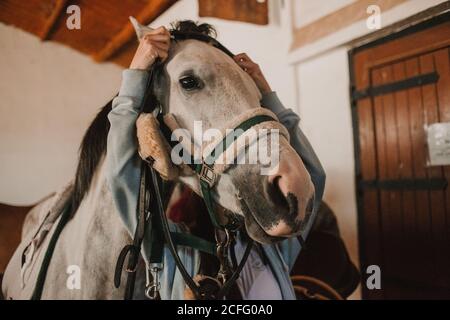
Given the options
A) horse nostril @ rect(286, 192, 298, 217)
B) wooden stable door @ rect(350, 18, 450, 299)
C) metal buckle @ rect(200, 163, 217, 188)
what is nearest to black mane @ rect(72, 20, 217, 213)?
metal buckle @ rect(200, 163, 217, 188)

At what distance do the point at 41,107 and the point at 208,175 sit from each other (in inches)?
17.0

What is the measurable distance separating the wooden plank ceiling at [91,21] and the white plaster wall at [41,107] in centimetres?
2

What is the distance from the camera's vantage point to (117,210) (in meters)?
0.55

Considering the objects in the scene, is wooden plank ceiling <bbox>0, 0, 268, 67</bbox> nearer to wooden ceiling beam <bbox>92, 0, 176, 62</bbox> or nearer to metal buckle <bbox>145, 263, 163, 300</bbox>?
wooden ceiling beam <bbox>92, 0, 176, 62</bbox>

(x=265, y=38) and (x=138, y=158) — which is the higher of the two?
(x=265, y=38)

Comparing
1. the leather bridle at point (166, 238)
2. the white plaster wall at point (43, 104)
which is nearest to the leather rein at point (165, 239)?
the leather bridle at point (166, 238)

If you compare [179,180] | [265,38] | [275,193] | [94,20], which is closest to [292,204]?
[275,193]

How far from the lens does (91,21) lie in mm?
714

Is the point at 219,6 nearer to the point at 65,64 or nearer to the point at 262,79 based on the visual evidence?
the point at 262,79

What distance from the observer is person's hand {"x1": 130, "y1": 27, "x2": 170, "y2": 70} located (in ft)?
1.77

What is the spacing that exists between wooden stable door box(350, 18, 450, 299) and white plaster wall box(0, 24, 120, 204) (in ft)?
2.03

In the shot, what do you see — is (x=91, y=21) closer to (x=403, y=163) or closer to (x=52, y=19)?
(x=52, y=19)
